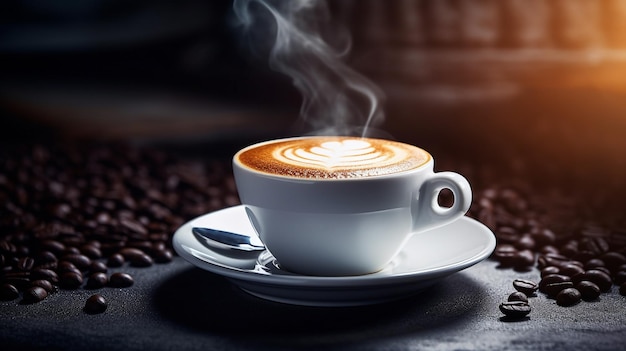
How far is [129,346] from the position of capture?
1222mm

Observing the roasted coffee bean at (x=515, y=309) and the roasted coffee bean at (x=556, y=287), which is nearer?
the roasted coffee bean at (x=515, y=309)

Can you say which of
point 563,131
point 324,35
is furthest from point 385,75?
point 563,131

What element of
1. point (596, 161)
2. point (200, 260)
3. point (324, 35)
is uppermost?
point (324, 35)

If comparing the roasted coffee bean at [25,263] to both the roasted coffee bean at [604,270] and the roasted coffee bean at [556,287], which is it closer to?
the roasted coffee bean at [556,287]

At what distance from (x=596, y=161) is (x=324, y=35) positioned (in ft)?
3.55

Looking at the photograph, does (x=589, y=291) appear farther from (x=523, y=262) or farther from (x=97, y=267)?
(x=97, y=267)

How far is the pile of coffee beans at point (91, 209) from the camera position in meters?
1.52

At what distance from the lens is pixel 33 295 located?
1.41 metres

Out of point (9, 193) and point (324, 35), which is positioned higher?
point (324, 35)

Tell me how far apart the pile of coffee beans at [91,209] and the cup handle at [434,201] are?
22.9 inches

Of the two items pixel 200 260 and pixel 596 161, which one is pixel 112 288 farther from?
pixel 596 161

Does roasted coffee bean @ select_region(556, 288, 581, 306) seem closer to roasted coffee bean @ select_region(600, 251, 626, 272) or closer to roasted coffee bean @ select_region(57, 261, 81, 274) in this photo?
roasted coffee bean @ select_region(600, 251, 626, 272)

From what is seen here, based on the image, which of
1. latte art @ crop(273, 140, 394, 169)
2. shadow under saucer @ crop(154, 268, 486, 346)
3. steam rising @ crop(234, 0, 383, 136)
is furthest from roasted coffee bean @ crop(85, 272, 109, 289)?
steam rising @ crop(234, 0, 383, 136)

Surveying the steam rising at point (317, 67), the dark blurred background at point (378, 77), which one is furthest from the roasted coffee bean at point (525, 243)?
the dark blurred background at point (378, 77)
